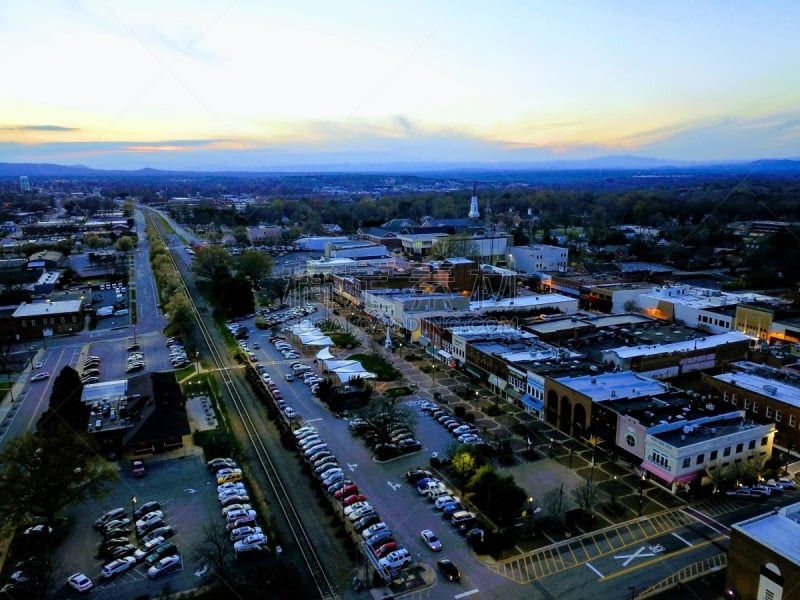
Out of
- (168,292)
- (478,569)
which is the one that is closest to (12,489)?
(478,569)

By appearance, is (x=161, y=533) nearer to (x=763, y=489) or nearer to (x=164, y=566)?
(x=164, y=566)

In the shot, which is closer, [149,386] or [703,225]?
[149,386]

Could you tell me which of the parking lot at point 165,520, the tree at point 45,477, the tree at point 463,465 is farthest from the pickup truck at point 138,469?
the tree at point 463,465

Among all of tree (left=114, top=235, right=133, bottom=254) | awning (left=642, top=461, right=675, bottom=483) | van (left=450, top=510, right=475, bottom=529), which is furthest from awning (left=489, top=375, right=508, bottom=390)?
tree (left=114, top=235, right=133, bottom=254)

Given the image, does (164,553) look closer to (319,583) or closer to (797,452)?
(319,583)

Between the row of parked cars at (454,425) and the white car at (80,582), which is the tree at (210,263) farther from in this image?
the white car at (80,582)

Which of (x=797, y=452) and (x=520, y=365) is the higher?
(x=520, y=365)

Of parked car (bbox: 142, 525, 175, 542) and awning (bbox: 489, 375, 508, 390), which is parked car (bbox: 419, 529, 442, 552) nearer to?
parked car (bbox: 142, 525, 175, 542)
